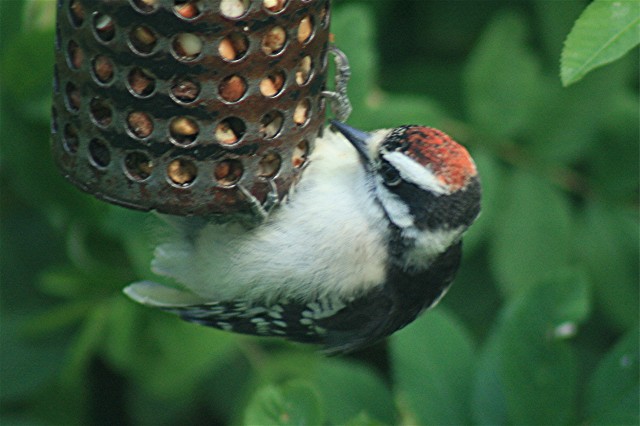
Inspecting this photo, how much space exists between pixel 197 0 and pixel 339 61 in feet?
3.15

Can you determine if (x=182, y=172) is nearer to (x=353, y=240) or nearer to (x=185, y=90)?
(x=185, y=90)

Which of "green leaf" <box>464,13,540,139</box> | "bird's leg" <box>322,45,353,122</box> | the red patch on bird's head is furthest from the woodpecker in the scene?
"green leaf" <box>464,13,540,139</box>

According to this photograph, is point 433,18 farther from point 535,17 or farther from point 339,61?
point 339,61

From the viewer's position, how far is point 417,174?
10.8 ft

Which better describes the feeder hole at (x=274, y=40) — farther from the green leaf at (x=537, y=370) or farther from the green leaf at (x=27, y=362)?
the green leaf at (x=27, y=362)

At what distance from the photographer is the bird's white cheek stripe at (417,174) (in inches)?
129

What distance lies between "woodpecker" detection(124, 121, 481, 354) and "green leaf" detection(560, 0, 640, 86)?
875mm

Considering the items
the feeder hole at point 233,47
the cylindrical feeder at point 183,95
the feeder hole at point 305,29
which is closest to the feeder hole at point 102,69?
the cylindrical feeder at point 183,95

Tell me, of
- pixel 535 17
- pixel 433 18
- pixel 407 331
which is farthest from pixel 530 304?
pixel 433 18

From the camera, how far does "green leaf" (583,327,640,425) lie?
3330mm

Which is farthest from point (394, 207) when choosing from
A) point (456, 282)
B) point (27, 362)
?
point (27, 362)

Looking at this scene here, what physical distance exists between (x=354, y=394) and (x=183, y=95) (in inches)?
60.1

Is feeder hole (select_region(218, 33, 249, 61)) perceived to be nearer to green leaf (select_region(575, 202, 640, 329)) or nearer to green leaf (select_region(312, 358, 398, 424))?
green leaf (select_region(312, 358, 398, 424))

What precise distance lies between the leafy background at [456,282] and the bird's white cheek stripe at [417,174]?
23.8 inches
